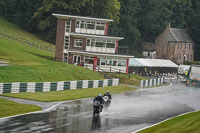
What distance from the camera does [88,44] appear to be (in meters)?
63.4

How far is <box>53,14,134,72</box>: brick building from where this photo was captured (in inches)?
2473

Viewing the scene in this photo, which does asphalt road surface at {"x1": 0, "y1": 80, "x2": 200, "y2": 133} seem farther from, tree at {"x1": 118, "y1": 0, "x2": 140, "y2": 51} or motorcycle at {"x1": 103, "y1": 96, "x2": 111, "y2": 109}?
tree at {"x1": 118, "y1": 0, "x2": 140, "y2": 51}

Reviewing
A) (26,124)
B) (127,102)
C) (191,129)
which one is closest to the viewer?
(26,124)

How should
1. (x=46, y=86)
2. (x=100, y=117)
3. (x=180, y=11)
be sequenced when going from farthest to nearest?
(x=180, y=11), (x=46, y=86), (x=100, y=117)

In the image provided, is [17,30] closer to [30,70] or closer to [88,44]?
[88,44]

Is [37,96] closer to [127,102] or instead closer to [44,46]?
[127,102]

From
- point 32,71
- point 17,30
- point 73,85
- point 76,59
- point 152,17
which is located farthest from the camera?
point 152,17

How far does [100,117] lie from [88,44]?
37.1 metres

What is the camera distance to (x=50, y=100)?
33094mm

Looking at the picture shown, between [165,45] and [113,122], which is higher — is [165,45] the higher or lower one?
the higher one

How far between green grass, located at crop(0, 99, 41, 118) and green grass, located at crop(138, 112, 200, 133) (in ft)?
28.2

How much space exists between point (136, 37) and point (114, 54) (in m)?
Answer: 46.2

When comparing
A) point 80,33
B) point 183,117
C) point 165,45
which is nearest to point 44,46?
point 80,33

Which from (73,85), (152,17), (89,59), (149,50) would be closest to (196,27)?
(152,17)
